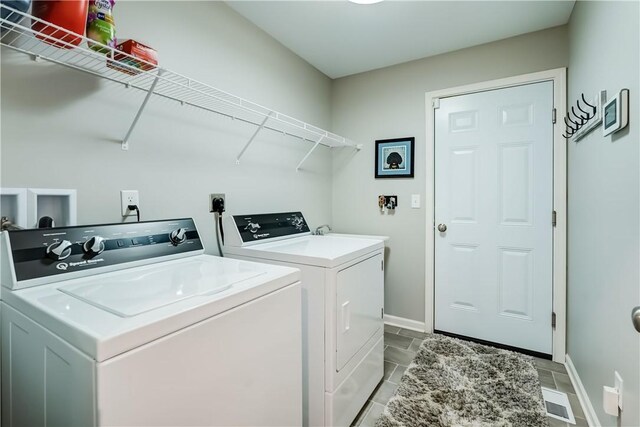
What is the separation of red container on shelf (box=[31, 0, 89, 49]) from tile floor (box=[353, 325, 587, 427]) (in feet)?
6.83

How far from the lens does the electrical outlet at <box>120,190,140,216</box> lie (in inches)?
53.9

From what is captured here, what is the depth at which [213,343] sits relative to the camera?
33.4 inches

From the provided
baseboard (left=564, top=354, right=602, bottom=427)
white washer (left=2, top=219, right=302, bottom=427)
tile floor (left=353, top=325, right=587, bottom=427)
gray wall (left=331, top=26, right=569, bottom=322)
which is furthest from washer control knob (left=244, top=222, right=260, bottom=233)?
baseboard (left=564, top=354, right=602, bottom=427)

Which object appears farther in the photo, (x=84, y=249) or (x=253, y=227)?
(x=253, y=227)

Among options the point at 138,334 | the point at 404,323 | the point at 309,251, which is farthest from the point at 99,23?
the point at 404,323

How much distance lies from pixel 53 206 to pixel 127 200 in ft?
0.87

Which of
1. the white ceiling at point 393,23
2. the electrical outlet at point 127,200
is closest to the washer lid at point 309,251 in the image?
the electrical outlet at point 127,200

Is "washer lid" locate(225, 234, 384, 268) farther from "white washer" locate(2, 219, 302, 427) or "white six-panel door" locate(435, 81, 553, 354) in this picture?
"white six-panel door" locate(435, 81, 553, 354)

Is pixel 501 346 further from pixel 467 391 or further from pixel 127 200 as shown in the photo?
pixel 127 200

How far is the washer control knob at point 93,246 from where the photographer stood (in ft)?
3.51

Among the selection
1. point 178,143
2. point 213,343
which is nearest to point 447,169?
point 178,143

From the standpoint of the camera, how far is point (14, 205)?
1053mm

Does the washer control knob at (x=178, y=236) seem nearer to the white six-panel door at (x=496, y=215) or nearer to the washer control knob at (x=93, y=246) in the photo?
the washer control knob at (x=93, y=246)

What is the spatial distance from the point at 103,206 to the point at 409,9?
2.09 m
